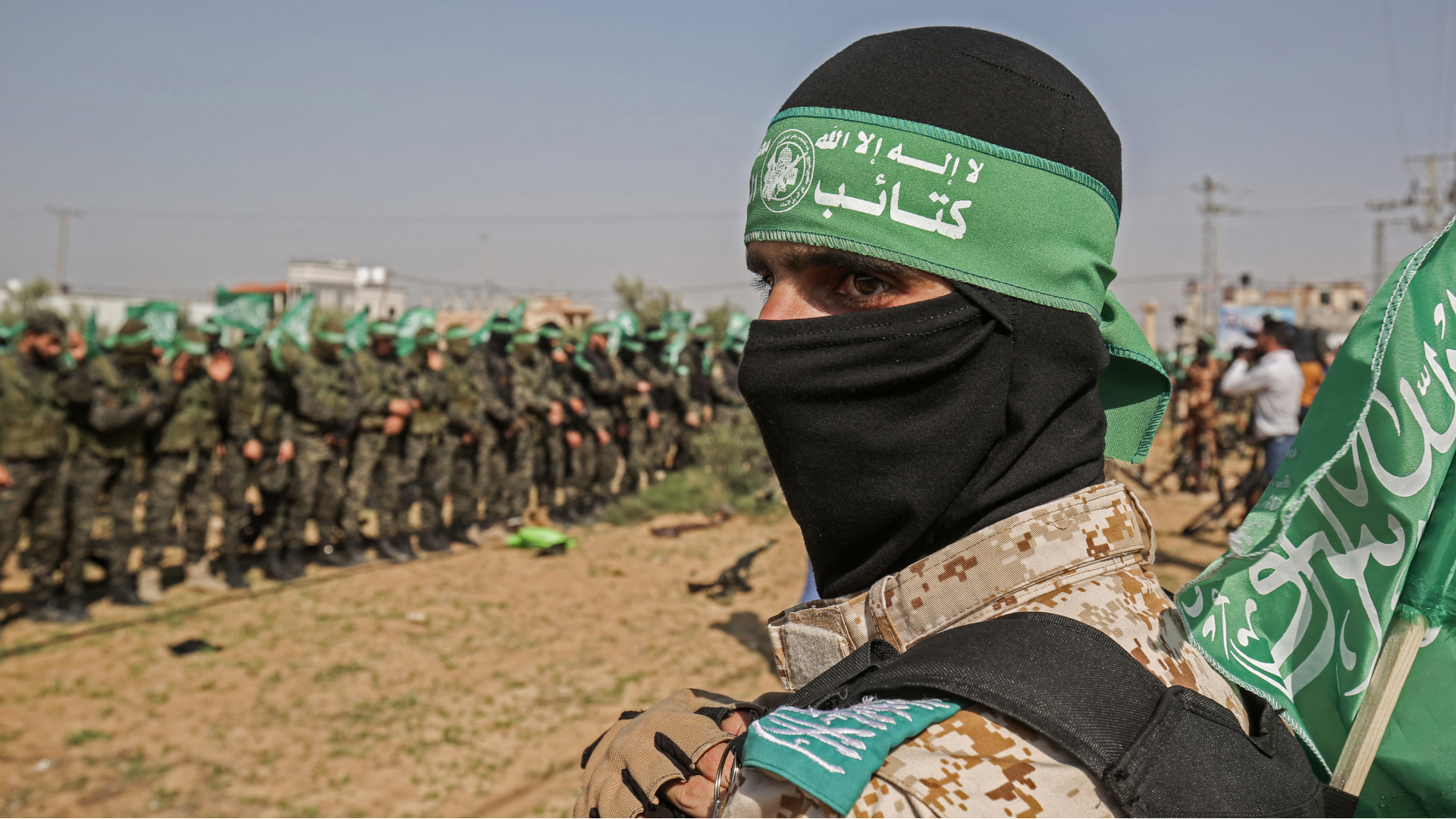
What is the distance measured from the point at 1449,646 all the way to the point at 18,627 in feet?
28.8

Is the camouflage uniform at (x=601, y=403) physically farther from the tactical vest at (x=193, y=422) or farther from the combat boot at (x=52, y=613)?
the combat boot at (x=52, y=613)

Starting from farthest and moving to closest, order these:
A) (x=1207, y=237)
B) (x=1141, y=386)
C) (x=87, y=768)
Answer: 1. (x=1207, y=237)
2. (x=87, y=768)
3. (x=1141, y=386)

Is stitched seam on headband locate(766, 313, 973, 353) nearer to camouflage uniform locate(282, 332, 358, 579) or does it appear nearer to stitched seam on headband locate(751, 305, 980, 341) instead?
stitched seam on headband locate(751, 305, 980, 341)

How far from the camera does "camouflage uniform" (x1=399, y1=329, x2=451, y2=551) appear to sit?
9.59 metres

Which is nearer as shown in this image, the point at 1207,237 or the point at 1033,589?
the point at 1033,589

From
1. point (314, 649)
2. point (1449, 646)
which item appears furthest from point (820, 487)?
point (314, 649)

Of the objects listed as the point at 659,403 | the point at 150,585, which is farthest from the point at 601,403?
the point at 150,585

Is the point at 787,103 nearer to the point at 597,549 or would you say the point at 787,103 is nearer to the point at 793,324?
the point at 793,324

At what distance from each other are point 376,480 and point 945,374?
30.8ft

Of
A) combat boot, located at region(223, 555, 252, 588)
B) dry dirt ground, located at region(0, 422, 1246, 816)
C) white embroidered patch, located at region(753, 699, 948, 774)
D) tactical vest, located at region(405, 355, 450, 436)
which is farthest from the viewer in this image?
tactical vest, located at region(405, 355, 450, 436)

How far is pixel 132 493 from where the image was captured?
761 centimetres

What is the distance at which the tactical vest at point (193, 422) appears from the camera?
7746 mm

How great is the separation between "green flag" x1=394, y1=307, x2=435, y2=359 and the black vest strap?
9.46 m

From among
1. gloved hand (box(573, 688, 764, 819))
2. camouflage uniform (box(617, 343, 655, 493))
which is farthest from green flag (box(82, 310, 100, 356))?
gloved hand (box(573, 688, 764, 819))
